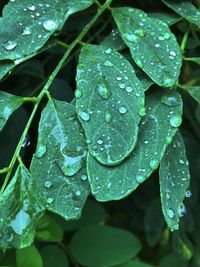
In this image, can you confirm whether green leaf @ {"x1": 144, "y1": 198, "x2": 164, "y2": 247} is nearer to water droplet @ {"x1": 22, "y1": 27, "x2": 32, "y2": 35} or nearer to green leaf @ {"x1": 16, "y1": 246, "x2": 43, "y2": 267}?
green leaf @ {"x1": 16, "y1": 246, "x2": 43, "y2": 267}

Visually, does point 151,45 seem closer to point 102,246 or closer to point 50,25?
point 50,25

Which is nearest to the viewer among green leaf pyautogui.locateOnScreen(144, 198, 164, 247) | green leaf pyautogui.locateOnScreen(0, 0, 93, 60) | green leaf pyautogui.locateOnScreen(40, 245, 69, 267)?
green leaf pyautogui.locateOnScreen(0, 0, 93, 60)

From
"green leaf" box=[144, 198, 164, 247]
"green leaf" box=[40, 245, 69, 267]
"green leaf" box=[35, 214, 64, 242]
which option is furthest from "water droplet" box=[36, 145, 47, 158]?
"green leaf" box=[144, 198, 164, 247]

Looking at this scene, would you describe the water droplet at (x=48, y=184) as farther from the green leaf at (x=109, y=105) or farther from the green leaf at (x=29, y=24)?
the green leaf at (x=29, y=24)

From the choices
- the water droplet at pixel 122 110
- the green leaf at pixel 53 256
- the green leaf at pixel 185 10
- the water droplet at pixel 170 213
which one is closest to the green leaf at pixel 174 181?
the water droplet at pixel 170 213

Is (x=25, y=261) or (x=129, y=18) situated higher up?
(x=129, y=18)

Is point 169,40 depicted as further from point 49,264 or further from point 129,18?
point 49,264

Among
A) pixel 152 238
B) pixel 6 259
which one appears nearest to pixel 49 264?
pixel 6 259
